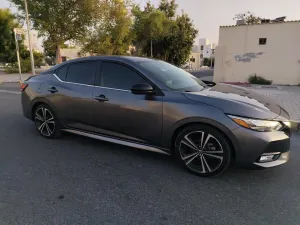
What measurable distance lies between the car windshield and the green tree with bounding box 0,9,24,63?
31089mm

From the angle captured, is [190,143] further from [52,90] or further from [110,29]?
[110,29]

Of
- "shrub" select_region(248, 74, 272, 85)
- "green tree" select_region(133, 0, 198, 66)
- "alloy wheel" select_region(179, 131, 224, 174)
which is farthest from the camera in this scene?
"green tree" select_region(133, 0, 198, 66)

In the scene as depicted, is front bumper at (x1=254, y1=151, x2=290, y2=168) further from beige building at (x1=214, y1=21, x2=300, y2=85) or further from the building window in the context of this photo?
the building window

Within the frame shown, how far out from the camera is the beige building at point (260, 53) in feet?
44.0

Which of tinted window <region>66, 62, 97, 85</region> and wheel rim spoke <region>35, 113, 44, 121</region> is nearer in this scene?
tinted window <region>66, 62, 97, 85</region>

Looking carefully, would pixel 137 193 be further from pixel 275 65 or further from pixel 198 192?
pixel 275 65

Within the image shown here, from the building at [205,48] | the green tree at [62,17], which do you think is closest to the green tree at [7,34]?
the green tree at [62,17]

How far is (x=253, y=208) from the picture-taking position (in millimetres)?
2578

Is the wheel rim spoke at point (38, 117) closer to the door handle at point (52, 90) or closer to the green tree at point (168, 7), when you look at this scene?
the door handle at point (52, 90)

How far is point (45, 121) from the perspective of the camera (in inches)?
183

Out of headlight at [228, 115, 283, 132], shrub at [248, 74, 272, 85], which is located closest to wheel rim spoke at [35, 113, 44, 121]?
headlight at [228, 115, 283, 132]

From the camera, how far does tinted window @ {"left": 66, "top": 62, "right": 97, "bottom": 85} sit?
400cm

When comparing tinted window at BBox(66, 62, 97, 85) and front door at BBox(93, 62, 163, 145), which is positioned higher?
tinted window at BBox(66, 62, 97, 85)

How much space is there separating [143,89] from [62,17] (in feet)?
67.3
